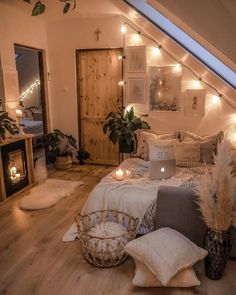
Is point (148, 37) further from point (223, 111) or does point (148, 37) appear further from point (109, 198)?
point (109, 198)

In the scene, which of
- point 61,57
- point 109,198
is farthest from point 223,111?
point 61,57

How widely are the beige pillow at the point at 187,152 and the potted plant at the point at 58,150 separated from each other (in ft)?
7.29

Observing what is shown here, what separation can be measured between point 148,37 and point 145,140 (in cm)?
171

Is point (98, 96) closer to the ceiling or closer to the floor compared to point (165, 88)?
closer to the floor

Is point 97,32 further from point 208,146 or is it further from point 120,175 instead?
point 120,175

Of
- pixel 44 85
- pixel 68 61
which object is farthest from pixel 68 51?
pixel 44 85

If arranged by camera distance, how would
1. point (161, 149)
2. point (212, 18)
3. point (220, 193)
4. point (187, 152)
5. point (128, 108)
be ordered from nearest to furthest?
point (212, 18)
point (220, 193)
point (161, 149)
point (187, 152)
point (128, 108)

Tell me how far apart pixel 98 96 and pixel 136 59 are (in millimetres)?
973

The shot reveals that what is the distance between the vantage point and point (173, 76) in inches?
172

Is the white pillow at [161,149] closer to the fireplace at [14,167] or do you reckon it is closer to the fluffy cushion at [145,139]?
the fluffy cushion at [145,139]

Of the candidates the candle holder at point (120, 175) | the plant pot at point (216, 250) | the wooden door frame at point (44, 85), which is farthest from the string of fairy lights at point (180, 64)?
the plant pot at point (216, 250)

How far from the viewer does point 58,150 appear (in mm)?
5066

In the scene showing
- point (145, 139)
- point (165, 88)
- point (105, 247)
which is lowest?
point (105, 247)

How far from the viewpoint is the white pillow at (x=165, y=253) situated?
189 cm
